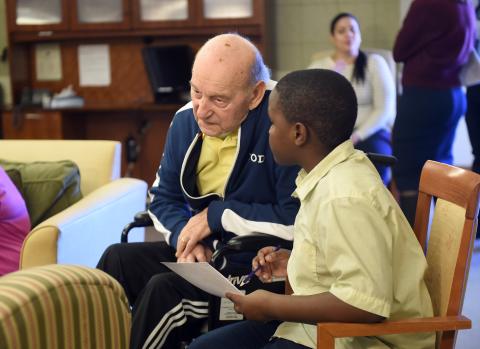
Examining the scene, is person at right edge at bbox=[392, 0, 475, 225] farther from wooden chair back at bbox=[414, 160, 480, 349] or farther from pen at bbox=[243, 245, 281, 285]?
pen at bbox=[243, 245, 281, 285]

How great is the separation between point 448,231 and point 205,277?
1.88 feet

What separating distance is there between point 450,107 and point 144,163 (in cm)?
277

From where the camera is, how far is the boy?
1.47 metres

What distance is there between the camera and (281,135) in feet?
5.42

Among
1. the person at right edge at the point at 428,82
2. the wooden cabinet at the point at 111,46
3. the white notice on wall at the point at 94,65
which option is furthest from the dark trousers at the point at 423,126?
the white notice on wall at the point at 94,65

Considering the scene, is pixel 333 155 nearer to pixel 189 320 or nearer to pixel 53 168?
pixel 189 320

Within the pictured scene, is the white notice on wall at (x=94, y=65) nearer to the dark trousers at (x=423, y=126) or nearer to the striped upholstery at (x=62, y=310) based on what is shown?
the dark trousers at (x=423, y=126)

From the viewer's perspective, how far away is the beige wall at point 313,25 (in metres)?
5.70

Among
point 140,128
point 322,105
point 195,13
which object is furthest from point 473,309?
point 140,128

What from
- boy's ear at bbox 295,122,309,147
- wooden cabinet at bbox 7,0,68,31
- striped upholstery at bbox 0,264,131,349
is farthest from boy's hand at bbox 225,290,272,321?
wooden cabinet at bbox 7,0,68,31

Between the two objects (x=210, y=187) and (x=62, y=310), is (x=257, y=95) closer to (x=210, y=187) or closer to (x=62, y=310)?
(x=210, y=187)

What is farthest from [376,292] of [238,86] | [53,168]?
[53,168]

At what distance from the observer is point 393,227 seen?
153cm

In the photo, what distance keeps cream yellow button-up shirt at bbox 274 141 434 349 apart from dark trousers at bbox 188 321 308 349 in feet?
0.36
